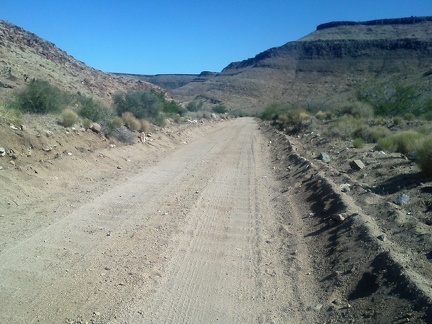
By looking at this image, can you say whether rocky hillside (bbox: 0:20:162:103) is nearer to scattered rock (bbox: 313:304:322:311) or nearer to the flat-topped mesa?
scattered rock (bbox: 313:304:322:311)

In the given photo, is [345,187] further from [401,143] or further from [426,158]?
[401,143]

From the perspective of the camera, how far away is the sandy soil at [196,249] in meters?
6.52

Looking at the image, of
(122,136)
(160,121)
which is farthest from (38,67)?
(122,136)

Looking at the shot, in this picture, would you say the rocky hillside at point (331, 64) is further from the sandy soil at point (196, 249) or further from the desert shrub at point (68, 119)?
the sandy soil at point (196, 249)

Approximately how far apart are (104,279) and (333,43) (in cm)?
13613

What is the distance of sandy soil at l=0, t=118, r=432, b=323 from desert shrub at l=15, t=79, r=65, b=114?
233 inches

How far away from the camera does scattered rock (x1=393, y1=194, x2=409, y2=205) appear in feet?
36.7

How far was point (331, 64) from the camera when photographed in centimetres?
12381

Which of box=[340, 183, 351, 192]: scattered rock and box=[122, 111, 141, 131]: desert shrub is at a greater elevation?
box=[122, 111, 141, 131]: desert shrub

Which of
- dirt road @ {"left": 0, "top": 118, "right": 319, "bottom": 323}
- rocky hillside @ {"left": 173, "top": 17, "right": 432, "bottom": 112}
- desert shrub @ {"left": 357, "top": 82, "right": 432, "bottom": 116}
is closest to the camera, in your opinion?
dirt road @ {"left": 0, "top": 118, "right": 319, "bottom": 323}

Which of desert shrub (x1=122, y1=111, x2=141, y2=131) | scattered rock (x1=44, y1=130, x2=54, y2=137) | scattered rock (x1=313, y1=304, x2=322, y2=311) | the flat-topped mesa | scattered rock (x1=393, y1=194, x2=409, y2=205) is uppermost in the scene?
the flat-topped mesa

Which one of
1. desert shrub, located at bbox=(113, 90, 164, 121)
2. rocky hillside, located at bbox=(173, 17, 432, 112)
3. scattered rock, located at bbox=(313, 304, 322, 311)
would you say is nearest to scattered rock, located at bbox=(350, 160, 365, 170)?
scattered rock, located at bbox=(313, 304, 322, 311)

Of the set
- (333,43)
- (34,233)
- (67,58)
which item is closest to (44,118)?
(34,233)

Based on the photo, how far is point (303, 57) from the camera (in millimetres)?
140625
